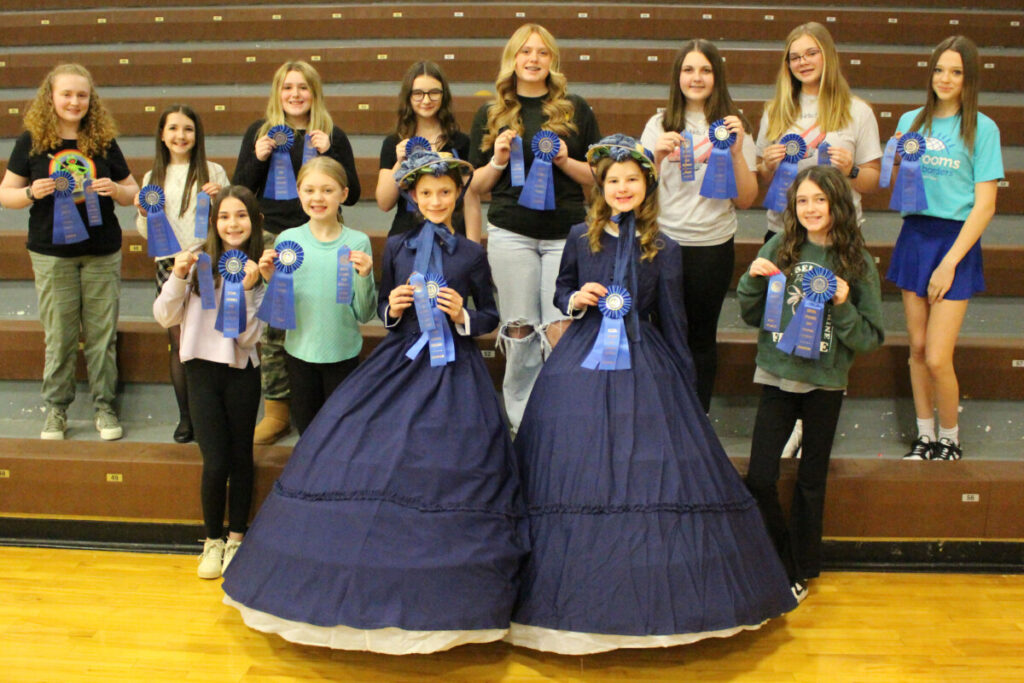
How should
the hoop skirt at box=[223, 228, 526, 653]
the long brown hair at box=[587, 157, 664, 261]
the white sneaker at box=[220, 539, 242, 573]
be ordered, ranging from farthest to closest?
1. the white sneaker at box=[220, 539, 242, 573]
2. the long brown hair at box=[587, 157, 664, 261]
3. the hoop skirt at box=[223, 228, 526, 653]

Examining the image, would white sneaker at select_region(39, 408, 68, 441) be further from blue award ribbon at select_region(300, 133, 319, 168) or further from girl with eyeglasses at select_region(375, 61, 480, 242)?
girl with eyeglasses at select_region(375, 61, 480, 242)

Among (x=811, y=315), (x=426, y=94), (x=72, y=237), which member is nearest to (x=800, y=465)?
(x=811, y=315)

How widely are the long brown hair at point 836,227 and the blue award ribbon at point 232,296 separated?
4.79 ft

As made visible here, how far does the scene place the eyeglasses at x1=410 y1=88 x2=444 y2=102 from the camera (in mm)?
2738

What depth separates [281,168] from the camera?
2832mm

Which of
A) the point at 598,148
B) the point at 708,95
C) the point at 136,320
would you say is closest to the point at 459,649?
the point at 598,148

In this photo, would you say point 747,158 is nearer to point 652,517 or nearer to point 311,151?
point 652,517

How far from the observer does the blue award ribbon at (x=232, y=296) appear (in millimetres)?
→ 2416

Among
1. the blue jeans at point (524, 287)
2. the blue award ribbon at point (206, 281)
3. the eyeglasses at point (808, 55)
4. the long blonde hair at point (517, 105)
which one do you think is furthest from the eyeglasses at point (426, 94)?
the eyeglasses at point (808, 55)

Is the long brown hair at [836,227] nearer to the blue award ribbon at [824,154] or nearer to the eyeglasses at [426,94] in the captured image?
the blue award ribbon at [824,154]

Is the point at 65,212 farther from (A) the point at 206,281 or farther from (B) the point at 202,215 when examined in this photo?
(A) the point at 206,281

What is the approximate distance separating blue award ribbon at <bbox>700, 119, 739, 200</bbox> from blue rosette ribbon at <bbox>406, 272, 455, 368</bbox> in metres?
0.83

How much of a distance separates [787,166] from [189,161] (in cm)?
187

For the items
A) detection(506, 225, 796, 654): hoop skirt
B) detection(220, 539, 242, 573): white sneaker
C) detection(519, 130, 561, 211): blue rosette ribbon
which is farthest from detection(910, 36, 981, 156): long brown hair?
detection(220, 539, 242, 573): white sneaker
